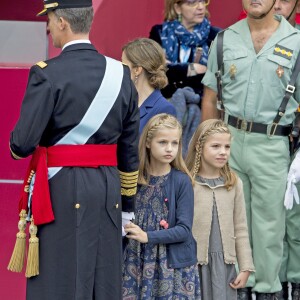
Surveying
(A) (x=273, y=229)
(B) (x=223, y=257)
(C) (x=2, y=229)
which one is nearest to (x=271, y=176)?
(A) (x=273, y=229)

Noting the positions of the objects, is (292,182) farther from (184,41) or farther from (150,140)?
(184,41)

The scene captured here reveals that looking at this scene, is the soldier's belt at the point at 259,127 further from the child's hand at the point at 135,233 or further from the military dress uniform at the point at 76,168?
the military dress uniform at the point at 76,168

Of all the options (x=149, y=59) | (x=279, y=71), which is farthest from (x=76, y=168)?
(x=279, y=71)

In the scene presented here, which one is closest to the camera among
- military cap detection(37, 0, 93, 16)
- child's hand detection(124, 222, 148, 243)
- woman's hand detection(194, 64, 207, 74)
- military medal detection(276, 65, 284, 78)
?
military cap detection(37, 0, 93, 16)

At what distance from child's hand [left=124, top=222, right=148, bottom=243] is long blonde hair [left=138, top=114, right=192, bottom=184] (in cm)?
32

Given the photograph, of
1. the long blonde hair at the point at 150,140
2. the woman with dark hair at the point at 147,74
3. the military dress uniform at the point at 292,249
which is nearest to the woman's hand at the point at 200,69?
the woman with dark hair at the point at 147,74

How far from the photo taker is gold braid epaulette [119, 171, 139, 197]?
5398 mm

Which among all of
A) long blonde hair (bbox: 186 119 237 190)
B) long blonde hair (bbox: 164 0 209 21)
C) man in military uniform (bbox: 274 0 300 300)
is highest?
Answer: long blonde hair (bbox: 164 0 209 21)

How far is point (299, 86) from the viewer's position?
656 cm

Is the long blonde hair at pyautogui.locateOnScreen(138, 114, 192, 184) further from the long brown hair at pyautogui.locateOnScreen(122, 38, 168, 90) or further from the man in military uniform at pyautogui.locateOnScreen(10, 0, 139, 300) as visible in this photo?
the man in military uniform at pyautogui.locateOnScreen(10, 0, 139, 300)

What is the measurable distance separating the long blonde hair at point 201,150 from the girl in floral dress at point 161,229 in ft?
0.90

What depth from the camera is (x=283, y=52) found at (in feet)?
21.5

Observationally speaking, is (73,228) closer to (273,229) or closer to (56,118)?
(56,118)

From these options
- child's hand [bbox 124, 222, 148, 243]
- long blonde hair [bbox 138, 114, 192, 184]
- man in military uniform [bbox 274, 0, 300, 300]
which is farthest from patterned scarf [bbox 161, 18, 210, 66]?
child's hand [bbox 124, 222, 148, 243]
